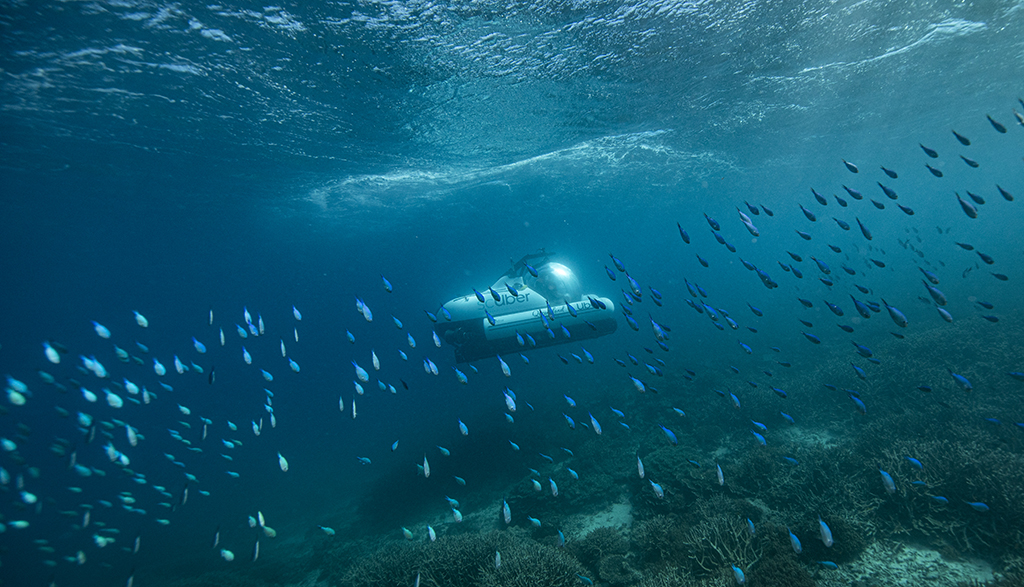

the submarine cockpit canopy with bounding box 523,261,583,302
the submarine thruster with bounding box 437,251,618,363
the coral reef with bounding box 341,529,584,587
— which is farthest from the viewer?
the submarine cockpit canopy with bounding box 523,261,583,302

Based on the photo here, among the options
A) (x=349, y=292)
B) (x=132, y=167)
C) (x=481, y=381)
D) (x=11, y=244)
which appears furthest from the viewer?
(x=349, y=292)

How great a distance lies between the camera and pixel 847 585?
4.88 meters

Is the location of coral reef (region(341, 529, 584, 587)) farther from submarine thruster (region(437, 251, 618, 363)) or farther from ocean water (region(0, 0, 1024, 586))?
submarine thruster (region(437, 251, 618, 363))

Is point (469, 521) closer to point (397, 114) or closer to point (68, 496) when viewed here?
point (397, 114)

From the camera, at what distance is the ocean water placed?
20.2ft

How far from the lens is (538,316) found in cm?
1232

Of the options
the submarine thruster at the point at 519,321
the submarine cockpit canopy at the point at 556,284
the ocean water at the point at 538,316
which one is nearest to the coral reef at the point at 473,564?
the ocean water at the point at 538,316

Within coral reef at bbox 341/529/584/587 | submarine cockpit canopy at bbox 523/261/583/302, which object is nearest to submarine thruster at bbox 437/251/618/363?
submarine cockpit canopy at bbox 523/261/583/302

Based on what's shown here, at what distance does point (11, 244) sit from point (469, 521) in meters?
34.8

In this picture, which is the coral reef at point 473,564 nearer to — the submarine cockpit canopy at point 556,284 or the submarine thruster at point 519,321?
the submarine thruster at point 519,321

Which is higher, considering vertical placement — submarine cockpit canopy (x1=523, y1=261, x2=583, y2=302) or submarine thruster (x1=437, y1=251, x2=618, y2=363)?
submarine cockpit canopy (x1=523, y1=261, x2=583, y2=302)

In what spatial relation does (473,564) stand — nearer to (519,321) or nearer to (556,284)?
(519,321)

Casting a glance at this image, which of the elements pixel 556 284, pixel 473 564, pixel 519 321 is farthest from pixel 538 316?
pixel 473 564

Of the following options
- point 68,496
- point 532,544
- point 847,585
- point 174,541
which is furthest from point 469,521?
point 68,496
